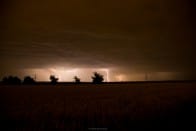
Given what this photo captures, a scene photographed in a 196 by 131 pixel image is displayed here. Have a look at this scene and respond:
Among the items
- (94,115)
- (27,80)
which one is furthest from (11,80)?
(94,115)

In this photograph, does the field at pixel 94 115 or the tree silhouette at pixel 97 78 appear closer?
the field at pixel 94 115

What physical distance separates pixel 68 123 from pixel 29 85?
2870mm

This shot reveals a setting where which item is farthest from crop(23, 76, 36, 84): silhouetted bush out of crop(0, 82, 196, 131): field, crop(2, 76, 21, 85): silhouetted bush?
crop(0, 82, 196, 131): field

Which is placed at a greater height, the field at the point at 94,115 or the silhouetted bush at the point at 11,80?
the silhouetted bush at the point at 11,80

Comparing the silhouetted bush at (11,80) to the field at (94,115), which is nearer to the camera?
the field at (94,115)

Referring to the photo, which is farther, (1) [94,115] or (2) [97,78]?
(2) [97,78]

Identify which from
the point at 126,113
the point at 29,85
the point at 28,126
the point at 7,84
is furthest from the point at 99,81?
the point at 28,126

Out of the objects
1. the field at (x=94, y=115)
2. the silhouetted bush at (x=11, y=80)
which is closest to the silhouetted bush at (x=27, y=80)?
the silhouetted bush at (x=11, y=80)

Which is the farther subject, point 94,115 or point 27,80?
point 27,80

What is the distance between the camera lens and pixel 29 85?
15.4 ft

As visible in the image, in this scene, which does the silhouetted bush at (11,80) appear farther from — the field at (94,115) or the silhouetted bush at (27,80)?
the field at (94,115)

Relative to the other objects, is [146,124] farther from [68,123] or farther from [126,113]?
[68,123]

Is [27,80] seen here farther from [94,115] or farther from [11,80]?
[94,115]

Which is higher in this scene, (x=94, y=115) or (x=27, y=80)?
(x=27, y=80)
